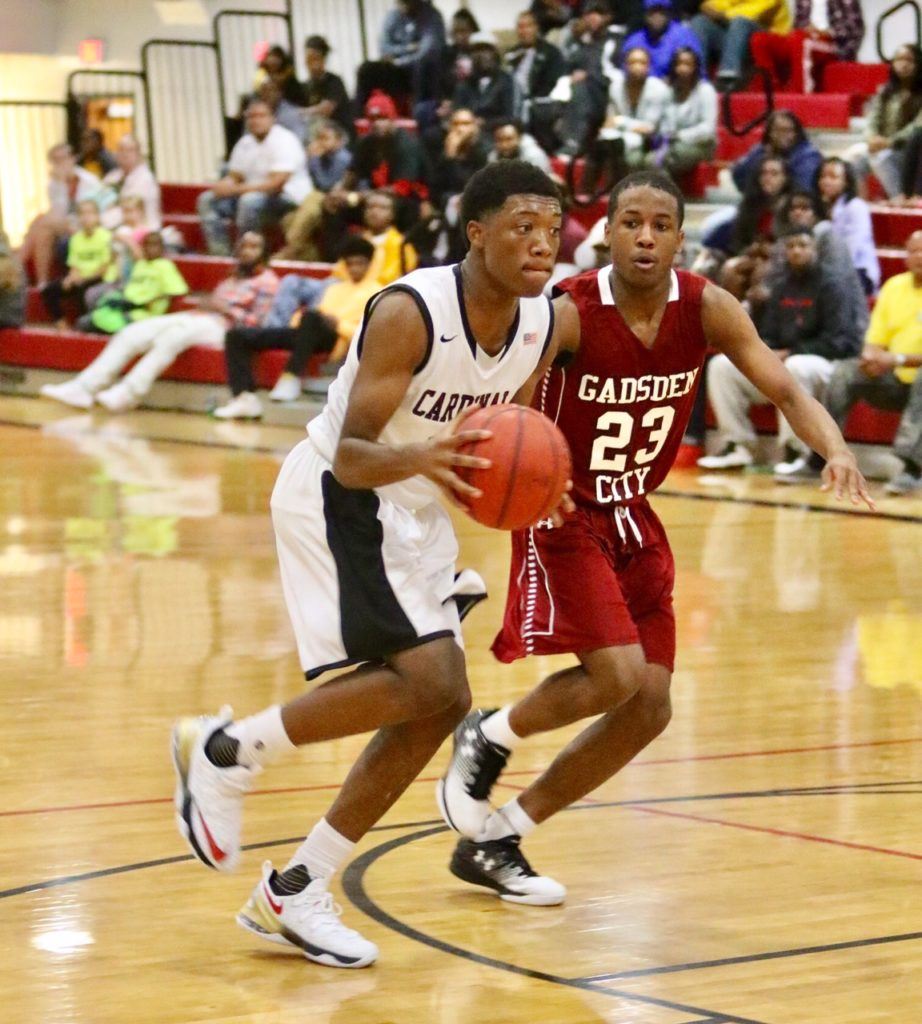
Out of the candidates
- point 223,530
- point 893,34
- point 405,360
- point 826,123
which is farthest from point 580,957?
point 893,34

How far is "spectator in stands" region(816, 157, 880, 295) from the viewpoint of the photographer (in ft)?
42.5

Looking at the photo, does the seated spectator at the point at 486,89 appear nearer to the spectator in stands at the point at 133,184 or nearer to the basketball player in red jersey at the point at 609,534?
the spectator in stands at the point at 133,184

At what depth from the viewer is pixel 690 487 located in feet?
39.3

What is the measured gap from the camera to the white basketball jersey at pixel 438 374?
4148 mm

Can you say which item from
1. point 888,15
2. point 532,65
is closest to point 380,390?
point 888,15

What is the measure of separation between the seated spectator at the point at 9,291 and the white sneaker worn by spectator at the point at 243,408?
376 centimetres

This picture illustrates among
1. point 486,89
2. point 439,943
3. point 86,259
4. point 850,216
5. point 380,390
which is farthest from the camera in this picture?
point 86,259

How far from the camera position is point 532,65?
54.7 ft

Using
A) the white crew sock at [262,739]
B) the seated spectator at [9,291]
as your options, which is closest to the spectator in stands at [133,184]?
the seated spectator at [9,291]

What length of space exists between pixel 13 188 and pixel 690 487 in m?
11.8

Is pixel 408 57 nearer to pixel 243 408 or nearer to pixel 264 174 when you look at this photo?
pixel 264 174

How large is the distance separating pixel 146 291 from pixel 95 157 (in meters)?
3.72

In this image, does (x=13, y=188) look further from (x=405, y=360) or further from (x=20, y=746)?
(x=405, y=360)

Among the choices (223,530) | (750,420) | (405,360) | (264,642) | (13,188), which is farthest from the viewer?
(13,188)
